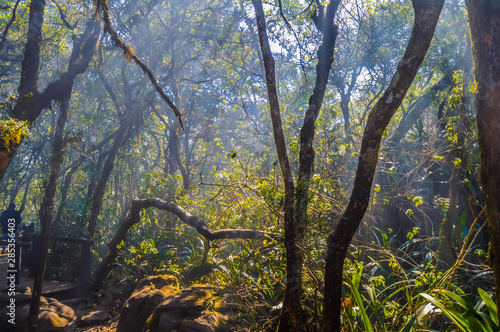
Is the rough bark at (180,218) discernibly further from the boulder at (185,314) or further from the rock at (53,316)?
the rock at (53,316)

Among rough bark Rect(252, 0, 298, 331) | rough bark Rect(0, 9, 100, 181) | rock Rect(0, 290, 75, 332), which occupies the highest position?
rough bark Rect(0, 9, 100, 181)

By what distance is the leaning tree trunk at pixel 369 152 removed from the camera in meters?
2.93

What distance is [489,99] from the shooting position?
242cm

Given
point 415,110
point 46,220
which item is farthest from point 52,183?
point 415,110

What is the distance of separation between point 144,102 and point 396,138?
387 inches

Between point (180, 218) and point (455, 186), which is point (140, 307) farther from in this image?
point (455, 186)

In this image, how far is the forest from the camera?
3.00m

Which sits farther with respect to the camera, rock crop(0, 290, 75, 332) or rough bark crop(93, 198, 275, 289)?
rock crop(0, 290, 75, 332)

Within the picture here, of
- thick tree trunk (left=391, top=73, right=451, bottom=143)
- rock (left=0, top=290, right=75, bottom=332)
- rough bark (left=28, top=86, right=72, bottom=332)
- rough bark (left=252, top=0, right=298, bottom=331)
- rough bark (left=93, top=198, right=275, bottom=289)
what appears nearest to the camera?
rough bark (left=252, top=0, right=298, bottom=331)

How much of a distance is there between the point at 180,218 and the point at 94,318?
9.41 feet

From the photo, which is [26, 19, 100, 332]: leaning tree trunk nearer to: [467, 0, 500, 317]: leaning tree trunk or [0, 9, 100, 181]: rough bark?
[0, 9, 100, 181]: rough bark

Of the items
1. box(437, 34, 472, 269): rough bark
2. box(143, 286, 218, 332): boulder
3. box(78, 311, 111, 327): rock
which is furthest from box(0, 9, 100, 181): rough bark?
box(437, 34, 472, 269): rough bark

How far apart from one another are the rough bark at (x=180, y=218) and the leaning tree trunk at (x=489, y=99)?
9.06 ft

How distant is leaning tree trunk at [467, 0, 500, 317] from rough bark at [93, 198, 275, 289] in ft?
9.06
